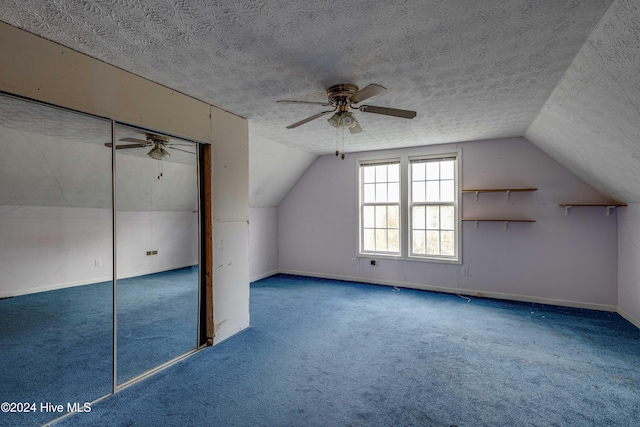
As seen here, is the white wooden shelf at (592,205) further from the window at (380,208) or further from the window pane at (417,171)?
the window at (380,208)

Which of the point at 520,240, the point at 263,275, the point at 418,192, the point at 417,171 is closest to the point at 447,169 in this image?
the point at 417,171

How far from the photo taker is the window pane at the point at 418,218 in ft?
16.8

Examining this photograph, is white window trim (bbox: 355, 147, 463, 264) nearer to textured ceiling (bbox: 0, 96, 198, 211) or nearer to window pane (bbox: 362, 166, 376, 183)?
window pane (bbox: 362, 166, 376, 183)

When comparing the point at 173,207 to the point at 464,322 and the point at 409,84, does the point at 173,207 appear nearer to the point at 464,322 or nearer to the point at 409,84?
the point at 409,84

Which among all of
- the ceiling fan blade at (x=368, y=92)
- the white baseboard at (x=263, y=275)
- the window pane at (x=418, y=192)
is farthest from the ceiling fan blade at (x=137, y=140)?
the window pane at (x=418, y=192)

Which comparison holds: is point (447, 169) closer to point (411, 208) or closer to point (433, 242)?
point (411, 208)

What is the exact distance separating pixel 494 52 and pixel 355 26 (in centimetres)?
102

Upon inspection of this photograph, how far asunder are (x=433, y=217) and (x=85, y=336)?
4730 millimetres

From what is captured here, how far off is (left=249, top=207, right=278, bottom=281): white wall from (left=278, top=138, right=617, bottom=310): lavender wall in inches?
60.9

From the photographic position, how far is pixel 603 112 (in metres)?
2.33

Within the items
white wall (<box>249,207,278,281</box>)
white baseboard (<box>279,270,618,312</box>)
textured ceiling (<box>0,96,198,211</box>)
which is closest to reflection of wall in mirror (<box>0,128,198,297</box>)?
textured ceiling (<box>0,96,198,211</box>)

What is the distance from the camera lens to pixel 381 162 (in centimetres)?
538

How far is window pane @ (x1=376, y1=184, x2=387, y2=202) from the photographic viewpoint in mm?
5441

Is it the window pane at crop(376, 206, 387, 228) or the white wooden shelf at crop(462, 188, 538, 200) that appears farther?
the window pane at crop(376, 206, 387, 228)
